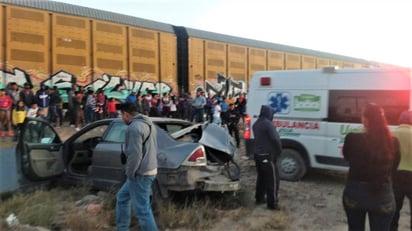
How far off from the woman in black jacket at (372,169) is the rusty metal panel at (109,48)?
15.5m

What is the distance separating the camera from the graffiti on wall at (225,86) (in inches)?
903

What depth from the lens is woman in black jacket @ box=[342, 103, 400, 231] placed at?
3.23m

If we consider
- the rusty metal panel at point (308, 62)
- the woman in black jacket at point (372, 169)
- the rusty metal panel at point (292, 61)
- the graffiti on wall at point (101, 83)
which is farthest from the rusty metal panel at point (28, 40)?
the rusty metal panel at point (308, 62)

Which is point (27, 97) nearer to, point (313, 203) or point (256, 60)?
point (313, 203)

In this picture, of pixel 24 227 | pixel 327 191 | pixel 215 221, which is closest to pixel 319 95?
pixel 327 191

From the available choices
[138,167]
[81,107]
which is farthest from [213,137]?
[81,107]

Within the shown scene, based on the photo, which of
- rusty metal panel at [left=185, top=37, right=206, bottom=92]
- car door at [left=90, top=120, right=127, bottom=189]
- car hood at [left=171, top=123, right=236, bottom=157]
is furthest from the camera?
rusty metal panel at [left=185, top=37, right=206, bottom=92]

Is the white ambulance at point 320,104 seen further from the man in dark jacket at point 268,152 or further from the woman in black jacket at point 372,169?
the woman in black jacket at point 372,169

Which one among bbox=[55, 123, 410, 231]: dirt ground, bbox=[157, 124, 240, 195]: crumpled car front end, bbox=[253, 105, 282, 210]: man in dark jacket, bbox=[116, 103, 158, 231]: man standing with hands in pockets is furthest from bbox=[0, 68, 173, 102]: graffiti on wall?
bbox=[116, 103, 158, 231]: man standing with hands in pockets

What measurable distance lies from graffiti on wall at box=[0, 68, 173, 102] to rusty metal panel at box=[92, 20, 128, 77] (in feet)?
1.12

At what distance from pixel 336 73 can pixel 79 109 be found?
9829 millimetres

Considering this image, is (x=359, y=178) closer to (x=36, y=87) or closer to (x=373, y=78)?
(x=373, y=78)

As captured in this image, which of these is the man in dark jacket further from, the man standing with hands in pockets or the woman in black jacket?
the woman in black jacket

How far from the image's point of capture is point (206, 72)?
74.1 feet
